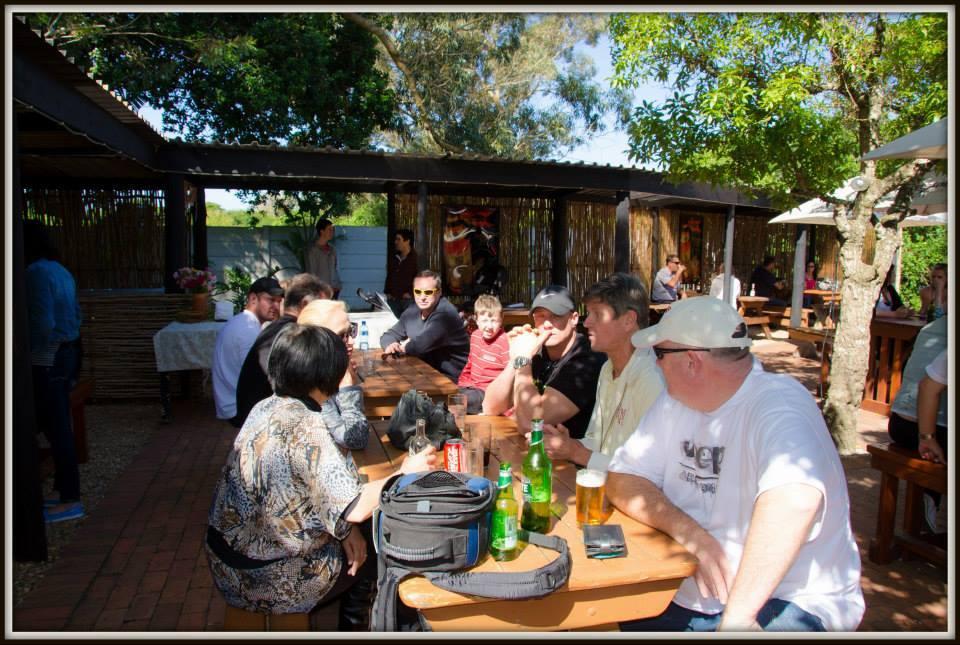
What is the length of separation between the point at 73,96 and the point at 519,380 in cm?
389

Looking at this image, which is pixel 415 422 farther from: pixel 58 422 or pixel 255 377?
pixel 58 422

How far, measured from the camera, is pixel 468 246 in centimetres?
977

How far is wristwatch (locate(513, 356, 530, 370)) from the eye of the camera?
10.4ft

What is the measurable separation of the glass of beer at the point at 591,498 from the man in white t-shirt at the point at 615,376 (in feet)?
1.51

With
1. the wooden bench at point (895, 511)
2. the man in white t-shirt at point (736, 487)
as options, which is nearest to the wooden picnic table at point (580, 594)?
the man in white t-shirt at point (736, 487)

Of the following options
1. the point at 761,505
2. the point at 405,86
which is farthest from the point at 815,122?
the point at 405,86

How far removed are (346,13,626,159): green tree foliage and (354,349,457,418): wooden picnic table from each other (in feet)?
33.1

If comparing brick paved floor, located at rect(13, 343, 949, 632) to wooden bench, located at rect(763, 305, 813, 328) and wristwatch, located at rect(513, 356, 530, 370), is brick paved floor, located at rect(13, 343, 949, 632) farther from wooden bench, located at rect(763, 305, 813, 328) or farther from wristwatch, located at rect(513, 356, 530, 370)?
wooden bench, located at rect(763, 305, 813, 328)

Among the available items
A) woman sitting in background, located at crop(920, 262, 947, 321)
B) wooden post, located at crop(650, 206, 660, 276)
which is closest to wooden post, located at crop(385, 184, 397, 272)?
wooden post, located at crop(650, 206, 660, 276)

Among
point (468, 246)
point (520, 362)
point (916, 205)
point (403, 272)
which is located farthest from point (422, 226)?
point (520, 362)

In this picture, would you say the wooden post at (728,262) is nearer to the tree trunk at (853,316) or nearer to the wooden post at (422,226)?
the wooden post at (422,226)

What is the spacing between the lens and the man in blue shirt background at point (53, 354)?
4.05 meters

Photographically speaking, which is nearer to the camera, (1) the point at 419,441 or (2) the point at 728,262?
(1) the point at 419,441

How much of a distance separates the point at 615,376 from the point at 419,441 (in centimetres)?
90
